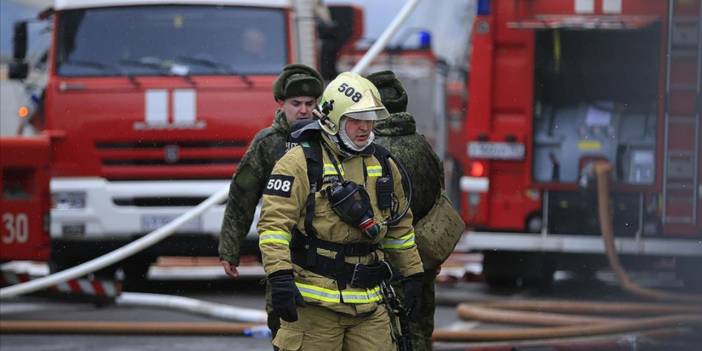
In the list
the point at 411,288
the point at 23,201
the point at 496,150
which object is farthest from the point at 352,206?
the point at 496,150

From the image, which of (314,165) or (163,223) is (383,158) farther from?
(163,223)

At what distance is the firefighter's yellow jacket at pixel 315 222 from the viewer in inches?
206

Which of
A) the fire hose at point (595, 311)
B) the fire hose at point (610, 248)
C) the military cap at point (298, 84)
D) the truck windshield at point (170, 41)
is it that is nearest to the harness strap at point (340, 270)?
the military cap at point (298, 84)

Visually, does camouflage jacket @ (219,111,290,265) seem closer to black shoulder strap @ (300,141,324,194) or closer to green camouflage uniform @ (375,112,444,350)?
green camouflage uniform @ (375,112,444,350)

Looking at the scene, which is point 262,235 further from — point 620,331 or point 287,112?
point 620,331

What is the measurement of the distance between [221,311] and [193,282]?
143 inches

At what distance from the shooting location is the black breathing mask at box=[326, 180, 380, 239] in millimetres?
5289

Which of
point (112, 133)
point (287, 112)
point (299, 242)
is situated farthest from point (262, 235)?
point (112, 133)

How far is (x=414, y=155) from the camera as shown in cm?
659

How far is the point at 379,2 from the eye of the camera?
17688 mm

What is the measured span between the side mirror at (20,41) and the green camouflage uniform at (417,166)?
627 cm

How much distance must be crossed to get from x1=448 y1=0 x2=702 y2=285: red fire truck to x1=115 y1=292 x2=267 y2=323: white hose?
2.64m

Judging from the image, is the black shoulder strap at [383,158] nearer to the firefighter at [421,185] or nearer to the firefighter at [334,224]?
the firefighter at [334,224]

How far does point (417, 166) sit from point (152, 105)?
17.9ft
